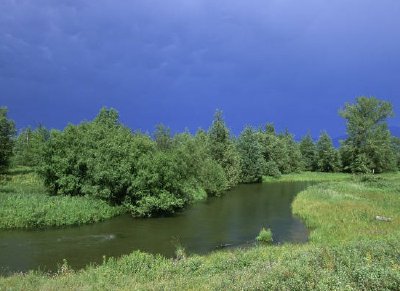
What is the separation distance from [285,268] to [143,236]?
2246cm

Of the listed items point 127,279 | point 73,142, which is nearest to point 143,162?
point 73,142

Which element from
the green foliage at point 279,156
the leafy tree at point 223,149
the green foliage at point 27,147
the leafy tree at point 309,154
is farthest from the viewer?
the leafy tree at point 309,154

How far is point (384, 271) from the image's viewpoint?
31.3 feet

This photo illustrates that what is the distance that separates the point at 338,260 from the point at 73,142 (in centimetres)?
4009

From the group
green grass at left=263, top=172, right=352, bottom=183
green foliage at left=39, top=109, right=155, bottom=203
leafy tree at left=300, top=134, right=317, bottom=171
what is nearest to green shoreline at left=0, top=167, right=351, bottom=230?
green foliage at left=39, top=109, right=155, bottom=203

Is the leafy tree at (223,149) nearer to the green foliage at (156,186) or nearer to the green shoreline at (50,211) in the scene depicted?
the green foliage at (156,186)

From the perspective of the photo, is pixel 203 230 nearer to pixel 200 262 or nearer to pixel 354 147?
pixel 200 262

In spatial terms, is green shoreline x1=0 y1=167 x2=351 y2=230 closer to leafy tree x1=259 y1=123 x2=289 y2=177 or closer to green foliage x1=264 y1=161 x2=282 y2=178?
green foliage x1=264 y1=161 x2=282 y2=178

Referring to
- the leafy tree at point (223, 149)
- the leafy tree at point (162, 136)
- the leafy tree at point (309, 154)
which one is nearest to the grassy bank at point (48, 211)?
the leafy tree at point (162, 136)

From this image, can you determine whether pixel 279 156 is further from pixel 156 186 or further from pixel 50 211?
pixel 50 211

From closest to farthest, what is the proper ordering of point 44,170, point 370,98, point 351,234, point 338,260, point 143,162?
point 338,260 < point 351,234 < point 143,162 < point 44,170 < point 370,98

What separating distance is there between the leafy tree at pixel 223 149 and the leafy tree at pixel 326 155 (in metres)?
45.3

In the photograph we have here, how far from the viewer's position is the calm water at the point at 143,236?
1058 inches

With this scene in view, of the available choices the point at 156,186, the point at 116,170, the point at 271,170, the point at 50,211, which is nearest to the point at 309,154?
the point at 271,170
